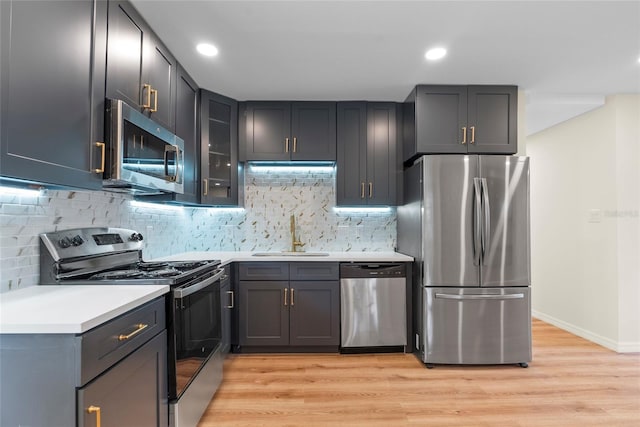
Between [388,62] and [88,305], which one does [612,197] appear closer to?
[388,62]

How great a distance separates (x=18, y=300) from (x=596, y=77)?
13.6ft

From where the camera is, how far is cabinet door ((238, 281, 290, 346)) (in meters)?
3.04

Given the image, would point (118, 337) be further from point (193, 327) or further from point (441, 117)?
point (441, 117)

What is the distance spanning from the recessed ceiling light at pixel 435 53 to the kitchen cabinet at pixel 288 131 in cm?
113

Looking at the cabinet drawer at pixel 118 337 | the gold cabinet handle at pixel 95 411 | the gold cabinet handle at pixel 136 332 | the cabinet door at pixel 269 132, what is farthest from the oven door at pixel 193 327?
the cabinet door at pixel 269 132

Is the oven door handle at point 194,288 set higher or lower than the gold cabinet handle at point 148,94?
lower

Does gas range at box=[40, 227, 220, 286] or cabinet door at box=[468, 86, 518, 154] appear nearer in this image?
gas range at box=[40, 227, 220, 286]

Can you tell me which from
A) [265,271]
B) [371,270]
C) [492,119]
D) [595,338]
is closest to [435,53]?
[492,119]

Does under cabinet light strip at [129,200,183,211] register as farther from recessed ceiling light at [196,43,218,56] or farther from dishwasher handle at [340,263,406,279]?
dishwasher handle at [340,263,406,279]

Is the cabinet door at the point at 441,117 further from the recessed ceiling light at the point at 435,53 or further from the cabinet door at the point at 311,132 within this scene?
the cabinet door at the point at 311,132

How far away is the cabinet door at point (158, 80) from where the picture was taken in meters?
2.03

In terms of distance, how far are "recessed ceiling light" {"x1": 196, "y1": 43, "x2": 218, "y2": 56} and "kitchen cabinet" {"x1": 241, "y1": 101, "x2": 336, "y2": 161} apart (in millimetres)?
936

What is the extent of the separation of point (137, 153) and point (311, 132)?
1850 mm

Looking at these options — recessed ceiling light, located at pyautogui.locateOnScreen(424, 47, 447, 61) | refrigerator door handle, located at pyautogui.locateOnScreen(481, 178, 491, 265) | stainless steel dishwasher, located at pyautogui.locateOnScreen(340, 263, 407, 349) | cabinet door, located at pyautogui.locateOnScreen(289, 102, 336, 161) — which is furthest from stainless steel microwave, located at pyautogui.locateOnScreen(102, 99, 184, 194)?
refrigerator door handle, located at pyautogui.locateOnScreen(481, 178, 491, 265)
